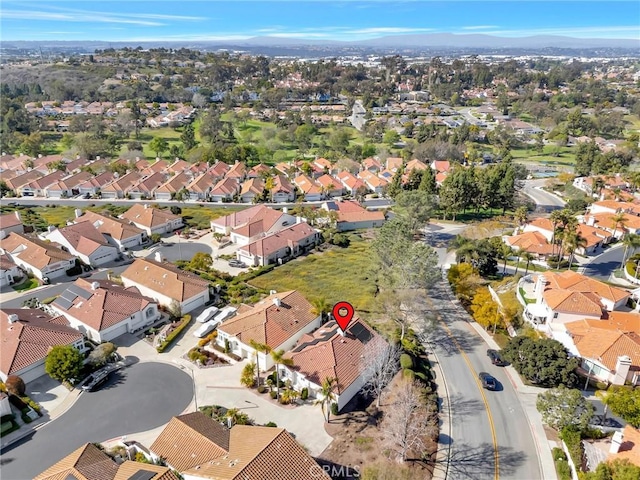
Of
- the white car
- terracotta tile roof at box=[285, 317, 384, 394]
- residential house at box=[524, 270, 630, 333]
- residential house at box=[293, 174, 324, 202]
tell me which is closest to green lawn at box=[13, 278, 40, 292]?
the white car

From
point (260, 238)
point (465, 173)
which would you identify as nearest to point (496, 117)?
point (465, 173)

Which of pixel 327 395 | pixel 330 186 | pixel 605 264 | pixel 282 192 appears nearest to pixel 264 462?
pixel 327 395

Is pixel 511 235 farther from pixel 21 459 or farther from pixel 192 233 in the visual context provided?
pixel 21 459

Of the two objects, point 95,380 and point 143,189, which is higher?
point 143,189

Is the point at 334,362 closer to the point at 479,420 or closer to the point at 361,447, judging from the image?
the point at 361,447

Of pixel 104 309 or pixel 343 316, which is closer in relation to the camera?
pixel 343 316

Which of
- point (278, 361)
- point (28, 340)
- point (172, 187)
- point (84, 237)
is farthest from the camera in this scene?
point (172, 187)
